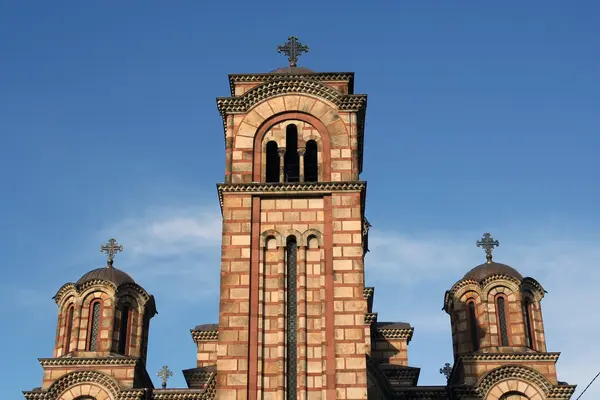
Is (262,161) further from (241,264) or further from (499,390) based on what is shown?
(499,390)

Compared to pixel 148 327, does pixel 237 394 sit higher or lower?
lower

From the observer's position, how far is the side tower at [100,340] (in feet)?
88.9

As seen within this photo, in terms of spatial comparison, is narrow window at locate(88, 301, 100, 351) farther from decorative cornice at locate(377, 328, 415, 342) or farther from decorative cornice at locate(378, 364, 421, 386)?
decorative cornice at locate(377, 328, 415, 342)

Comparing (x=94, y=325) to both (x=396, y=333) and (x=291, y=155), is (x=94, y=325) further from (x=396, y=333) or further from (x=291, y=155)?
(x=396, y=333)

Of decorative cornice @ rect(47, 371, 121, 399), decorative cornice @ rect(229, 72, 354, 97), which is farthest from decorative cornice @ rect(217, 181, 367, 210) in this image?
decorative cornice @ rect(47, 371, 121, 399)

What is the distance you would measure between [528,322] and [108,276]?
1326 cm

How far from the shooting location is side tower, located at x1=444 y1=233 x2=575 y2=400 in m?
26.9

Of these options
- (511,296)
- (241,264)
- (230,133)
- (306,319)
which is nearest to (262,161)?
(230,133)

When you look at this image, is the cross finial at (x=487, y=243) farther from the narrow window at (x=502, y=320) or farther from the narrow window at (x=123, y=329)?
the narrow window at (x=123, y=329)

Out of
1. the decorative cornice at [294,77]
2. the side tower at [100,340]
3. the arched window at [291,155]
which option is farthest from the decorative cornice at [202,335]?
the decorative cornice at [294,77]

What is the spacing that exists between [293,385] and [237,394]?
136 centimetres

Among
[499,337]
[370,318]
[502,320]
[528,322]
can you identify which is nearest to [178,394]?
[370,318]

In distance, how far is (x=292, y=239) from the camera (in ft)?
79.5

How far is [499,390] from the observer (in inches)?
Result: 1060
